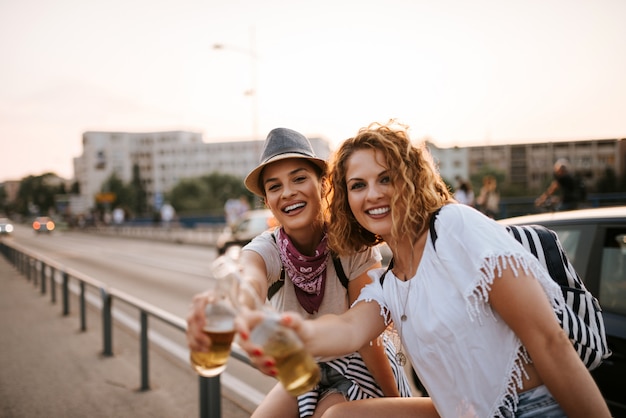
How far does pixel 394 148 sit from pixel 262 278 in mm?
747

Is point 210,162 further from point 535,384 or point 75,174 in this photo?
point 535,384

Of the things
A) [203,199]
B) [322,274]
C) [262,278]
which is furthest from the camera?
[203,199]

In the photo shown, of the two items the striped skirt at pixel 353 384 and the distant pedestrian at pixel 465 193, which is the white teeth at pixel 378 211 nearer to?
the striped skirt at pixel 353 384

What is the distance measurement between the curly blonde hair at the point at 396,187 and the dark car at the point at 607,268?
1556mm

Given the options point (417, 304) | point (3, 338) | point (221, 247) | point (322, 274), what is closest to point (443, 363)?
point (417, 304)

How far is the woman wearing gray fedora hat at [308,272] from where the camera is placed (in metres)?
2.15

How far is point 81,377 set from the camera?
5.16m

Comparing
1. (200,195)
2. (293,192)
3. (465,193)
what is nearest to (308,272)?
(293,192)

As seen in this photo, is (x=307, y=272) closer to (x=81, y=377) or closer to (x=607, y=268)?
(x=607, y=268)

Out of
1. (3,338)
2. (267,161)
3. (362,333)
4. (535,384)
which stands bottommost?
(3,338)

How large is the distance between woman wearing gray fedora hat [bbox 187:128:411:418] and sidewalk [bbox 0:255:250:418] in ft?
7.43

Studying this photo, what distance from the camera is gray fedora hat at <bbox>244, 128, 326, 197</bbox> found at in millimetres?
2279

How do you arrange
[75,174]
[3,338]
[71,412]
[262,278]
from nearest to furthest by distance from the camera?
[262,278] < [71,412] < [3,338] < [75,174]

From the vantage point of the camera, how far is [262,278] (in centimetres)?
204
